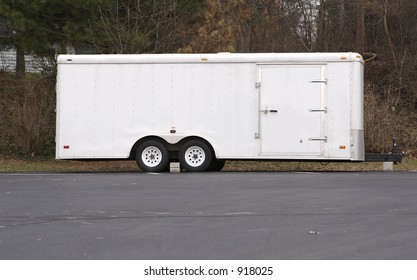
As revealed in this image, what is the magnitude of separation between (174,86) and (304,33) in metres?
17.8

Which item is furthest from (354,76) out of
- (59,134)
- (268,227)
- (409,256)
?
(409,256)

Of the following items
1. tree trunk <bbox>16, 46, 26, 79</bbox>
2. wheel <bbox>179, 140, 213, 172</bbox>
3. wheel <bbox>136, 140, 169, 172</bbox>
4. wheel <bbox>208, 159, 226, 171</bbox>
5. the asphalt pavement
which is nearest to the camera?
the asphalt pavement

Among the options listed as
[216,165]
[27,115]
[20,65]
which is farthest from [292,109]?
[20,65]

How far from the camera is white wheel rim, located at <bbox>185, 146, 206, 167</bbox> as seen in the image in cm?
2125

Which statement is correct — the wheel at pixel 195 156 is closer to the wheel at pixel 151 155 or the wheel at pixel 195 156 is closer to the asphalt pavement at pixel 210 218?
the wheel at pixel 151 155

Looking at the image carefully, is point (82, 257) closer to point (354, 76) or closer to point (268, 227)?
point (268, 227)

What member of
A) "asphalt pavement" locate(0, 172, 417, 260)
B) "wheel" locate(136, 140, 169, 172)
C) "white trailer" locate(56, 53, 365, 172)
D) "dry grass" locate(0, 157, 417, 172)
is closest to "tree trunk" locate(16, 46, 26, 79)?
"dry grass" locate(0, 157, 417, 172)

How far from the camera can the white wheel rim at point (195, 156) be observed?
21250 mm

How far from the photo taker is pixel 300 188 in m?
16.3

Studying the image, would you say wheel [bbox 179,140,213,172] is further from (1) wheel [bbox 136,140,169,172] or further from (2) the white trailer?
(1) wheel [bbox 136,140,169,172]

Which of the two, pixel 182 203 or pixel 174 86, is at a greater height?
pixel 174 86

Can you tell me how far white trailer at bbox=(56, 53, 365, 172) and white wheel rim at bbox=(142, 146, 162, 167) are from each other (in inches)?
0.9

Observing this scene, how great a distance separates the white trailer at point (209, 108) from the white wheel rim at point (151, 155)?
2 cm

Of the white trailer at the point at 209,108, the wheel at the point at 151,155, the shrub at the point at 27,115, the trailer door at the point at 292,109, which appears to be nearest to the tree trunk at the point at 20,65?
the shrub at the point at 27,115
